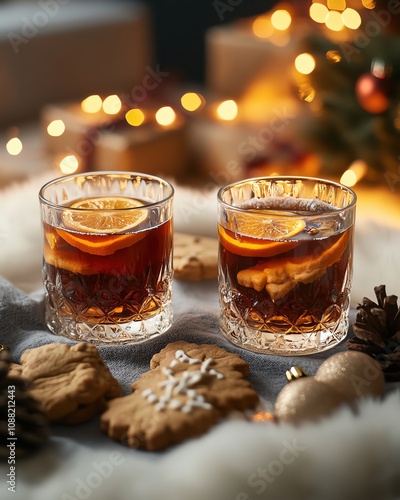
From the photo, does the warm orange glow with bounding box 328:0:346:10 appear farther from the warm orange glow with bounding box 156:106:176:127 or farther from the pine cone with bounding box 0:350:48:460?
the pine cone with bounding box 0:350:48:460

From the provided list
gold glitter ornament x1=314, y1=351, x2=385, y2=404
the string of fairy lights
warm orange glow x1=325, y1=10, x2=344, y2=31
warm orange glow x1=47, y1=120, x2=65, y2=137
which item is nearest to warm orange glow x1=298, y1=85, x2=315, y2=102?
the string of fairy lights

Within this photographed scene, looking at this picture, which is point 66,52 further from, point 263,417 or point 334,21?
point 263,417

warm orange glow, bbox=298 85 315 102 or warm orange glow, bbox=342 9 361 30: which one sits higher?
warm orange glow, bbox=342 9 361 30

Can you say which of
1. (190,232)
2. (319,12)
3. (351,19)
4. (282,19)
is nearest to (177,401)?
(190,232)

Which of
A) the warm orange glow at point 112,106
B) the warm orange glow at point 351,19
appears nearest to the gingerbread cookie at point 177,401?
the warm orange glow at point 351,19

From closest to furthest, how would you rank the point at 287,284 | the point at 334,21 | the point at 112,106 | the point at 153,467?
1. the point at 153,467
2. the point at 287,284
3. the point at 334,21
4. the point at 112,106

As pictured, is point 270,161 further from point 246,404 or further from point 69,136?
point 246,404
